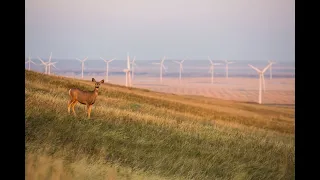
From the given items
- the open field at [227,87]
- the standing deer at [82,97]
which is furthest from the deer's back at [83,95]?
the open field at [227,87]

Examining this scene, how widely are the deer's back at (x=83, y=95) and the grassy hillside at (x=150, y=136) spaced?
0.07m

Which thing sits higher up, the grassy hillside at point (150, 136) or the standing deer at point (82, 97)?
the standing deer at point (82, 97)

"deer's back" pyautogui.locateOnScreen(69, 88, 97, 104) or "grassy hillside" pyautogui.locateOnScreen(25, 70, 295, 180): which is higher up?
"deer's back" pyautogui.locateOnScreen(69, 88, 97, 104)

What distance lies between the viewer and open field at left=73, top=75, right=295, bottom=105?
5449 millimetres

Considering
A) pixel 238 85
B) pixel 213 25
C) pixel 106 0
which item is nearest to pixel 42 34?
pixel 106 0

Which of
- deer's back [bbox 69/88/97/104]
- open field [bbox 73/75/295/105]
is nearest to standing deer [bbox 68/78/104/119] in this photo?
deer's back [bbox 69/88/97/104]

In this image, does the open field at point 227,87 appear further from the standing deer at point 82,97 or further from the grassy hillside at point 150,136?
the standing deer at point 82,97

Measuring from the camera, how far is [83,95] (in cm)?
552

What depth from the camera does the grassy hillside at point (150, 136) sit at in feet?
17.4

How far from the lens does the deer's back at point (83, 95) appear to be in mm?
5512

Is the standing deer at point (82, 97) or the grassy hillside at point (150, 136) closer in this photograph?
the grassy hillside at point (150, 136)

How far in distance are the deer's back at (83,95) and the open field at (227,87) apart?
0.18 meters

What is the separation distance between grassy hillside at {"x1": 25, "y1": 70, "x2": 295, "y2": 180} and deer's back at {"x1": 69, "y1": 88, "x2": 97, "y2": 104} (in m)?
0.07

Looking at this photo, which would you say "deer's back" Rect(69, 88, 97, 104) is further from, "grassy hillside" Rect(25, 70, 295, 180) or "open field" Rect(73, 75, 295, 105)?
"open field" Rect(73, 75, 295, 105)
